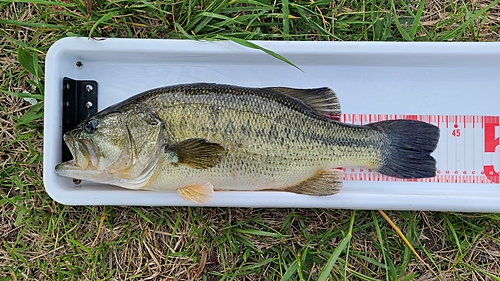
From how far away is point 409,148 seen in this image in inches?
91.3

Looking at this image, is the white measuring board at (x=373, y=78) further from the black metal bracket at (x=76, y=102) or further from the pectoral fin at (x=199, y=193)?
the pectoral fin at (x=199, y=193)

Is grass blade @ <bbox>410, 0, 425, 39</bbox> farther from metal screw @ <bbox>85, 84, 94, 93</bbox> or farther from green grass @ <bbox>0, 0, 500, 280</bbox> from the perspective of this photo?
metal screw @ <bbox>85, 84, 94, 93</bbox>

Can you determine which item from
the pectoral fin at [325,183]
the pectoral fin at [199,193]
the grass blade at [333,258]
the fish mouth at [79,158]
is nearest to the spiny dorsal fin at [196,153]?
the pectoral fin at [199,193]

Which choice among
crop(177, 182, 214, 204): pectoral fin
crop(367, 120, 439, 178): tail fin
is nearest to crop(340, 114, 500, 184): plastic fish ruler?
crop(367, 120, 439, 178): tail fin

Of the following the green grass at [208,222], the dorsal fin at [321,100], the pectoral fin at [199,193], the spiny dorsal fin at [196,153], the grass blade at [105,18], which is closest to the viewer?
the spiny dorsal fin at [196,153]

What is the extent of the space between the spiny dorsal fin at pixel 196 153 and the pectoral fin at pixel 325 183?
0.51m

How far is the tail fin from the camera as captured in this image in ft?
7.57

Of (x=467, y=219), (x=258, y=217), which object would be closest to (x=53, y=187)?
(x=258, y=217)

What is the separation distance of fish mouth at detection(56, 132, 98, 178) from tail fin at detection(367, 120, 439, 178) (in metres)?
1.44

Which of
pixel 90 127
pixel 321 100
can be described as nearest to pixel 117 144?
pixel 90 127

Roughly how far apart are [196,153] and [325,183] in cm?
70

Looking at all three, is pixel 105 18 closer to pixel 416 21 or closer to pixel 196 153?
pixel 196 153

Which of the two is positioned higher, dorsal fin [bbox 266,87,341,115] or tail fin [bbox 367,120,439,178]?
dorsal fin [bbox 266,87,341,115]

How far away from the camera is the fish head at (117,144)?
2135 mm
